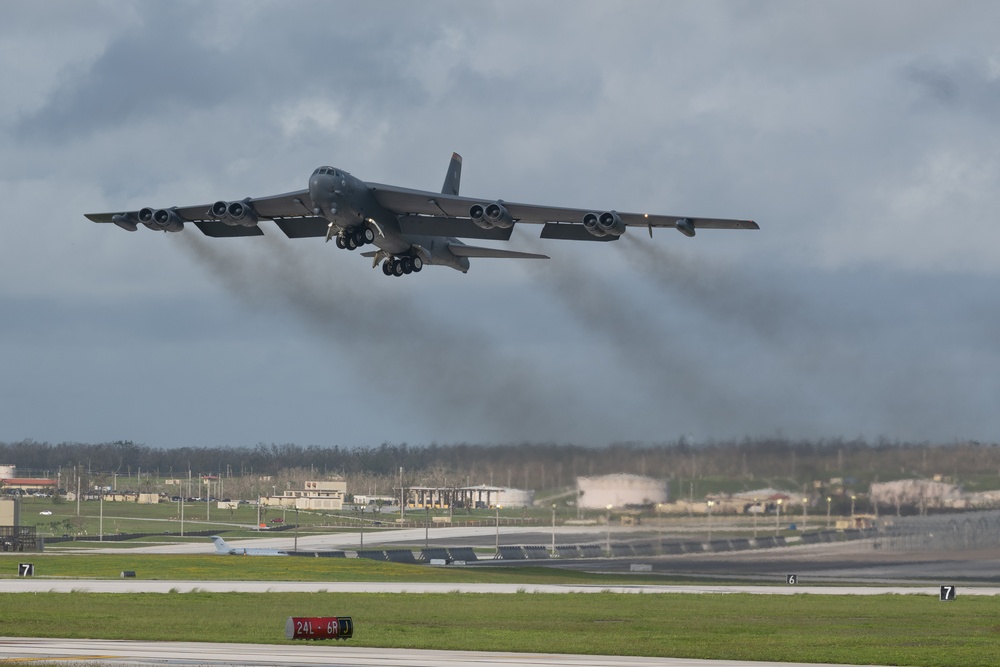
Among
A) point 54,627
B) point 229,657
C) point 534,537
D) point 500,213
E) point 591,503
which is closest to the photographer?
point 229,657

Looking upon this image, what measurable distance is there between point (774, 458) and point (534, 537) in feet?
69.0

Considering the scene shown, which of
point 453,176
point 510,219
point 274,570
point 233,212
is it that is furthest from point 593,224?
point 274,570

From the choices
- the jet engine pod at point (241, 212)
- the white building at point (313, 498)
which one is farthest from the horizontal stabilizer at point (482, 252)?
the white building at point (313, 498)

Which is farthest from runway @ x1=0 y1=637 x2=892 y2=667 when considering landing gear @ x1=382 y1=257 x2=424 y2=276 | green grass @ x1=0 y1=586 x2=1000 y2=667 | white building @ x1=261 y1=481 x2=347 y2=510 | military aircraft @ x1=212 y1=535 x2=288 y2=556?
white building @ x1=261 y1=481 x2=347 y2=510

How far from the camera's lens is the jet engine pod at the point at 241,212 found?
5300 cm

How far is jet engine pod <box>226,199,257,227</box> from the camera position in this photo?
53.0m

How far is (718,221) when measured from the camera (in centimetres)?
5088

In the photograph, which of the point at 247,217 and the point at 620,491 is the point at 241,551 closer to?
the point at 620,491

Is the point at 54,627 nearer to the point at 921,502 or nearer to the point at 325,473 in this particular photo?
the point at 921,502

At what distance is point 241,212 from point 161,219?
125 inches

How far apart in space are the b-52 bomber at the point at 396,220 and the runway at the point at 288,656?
62.3 feet

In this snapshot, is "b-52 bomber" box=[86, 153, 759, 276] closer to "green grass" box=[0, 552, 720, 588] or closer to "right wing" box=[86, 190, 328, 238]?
"right wing" box=[86, 190, 328, 238]

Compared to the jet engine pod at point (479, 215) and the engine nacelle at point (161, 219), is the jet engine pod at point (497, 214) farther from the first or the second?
the engine nacelle at point (161, 219)

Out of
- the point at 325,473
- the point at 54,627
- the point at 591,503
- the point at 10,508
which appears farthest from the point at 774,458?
the point at 10,508
